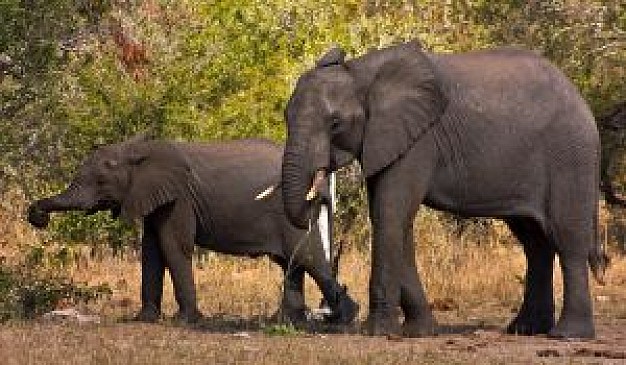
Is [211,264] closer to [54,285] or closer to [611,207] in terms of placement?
[54,285]

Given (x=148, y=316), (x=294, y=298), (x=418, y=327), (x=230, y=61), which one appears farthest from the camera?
(x=230, y=61)

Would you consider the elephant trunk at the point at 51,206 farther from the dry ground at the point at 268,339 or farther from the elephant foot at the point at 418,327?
the elephant foot at the point at 418,327

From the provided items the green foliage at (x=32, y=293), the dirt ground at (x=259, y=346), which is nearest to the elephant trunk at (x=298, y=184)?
the dirt ground at (x=259, y=346)

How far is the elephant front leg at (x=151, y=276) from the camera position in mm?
17375

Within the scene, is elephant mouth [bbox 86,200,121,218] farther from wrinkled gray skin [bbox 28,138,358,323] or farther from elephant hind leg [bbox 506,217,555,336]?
elephant hind leg [bbox 506,217,555,336]

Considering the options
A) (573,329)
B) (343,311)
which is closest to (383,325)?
(573,329)

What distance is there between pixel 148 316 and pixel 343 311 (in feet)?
6.53

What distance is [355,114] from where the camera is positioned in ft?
49.9

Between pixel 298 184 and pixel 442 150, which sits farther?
pixel 442 150

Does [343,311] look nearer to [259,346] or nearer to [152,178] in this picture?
[152,178]

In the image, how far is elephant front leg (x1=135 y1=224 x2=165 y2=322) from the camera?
17.4 m

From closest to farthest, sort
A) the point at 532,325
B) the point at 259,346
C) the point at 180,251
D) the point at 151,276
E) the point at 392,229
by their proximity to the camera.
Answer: the point at 259,346 → the point at 392,229 → the point at 532,325 → the point at 180,251 → the point at 151,276

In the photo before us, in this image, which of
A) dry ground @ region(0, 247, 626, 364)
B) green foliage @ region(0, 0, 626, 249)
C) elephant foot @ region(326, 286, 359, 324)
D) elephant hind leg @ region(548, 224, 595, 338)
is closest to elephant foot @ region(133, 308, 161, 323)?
dry ground @ region(0, 247, 626, 364)

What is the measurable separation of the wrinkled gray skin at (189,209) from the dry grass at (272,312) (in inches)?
28.1
